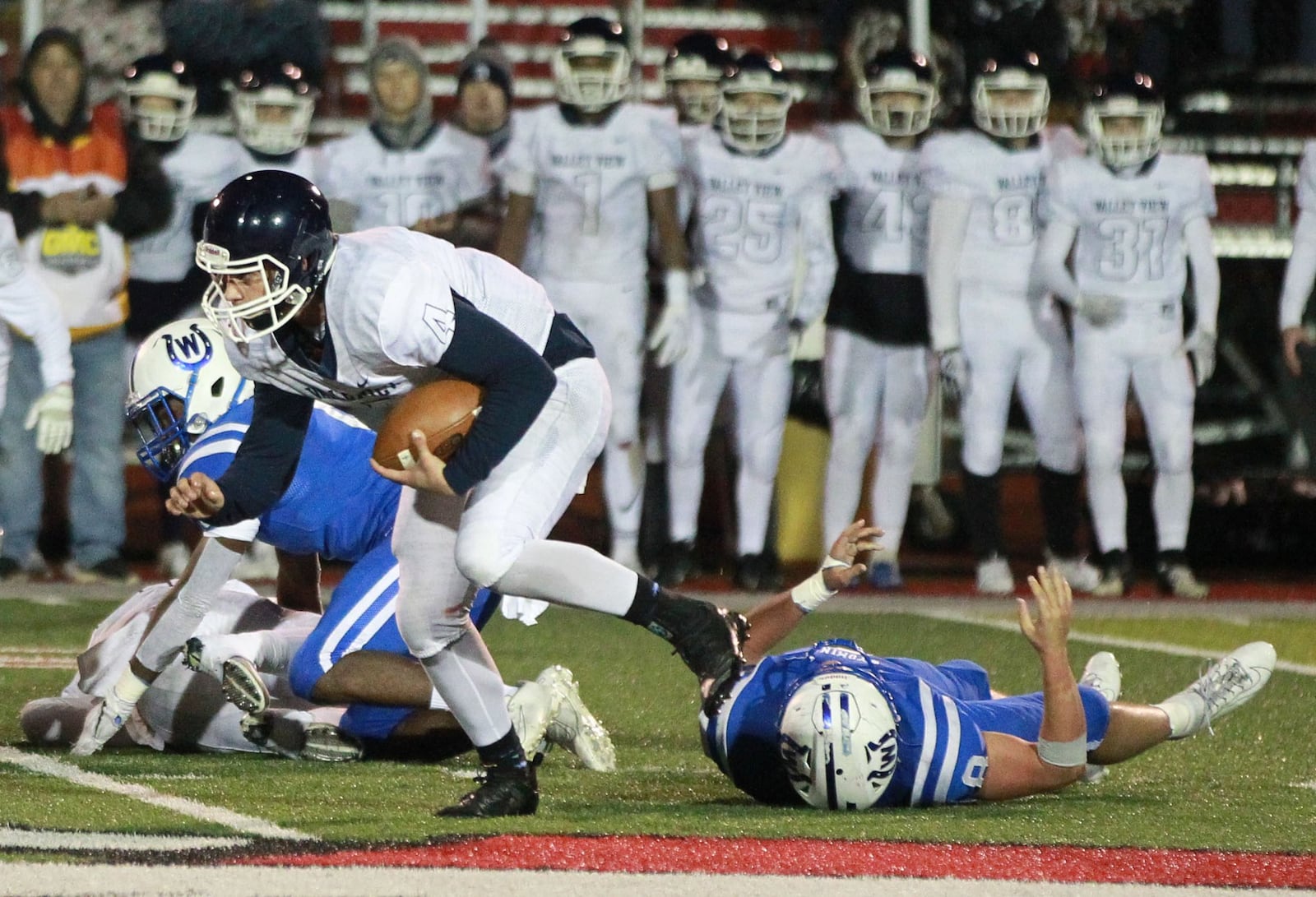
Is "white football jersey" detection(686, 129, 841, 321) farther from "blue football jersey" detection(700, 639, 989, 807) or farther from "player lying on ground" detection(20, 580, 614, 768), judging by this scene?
"blue football jersey" detection(700, 639, 989, 807)

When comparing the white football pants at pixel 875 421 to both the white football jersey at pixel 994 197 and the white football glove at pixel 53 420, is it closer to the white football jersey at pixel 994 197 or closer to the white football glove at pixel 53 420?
the white football jersey at pixel 994 197

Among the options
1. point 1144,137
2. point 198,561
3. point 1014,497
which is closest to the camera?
point 198,561

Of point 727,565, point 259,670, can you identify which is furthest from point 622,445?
point 259,670

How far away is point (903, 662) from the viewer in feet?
12.3

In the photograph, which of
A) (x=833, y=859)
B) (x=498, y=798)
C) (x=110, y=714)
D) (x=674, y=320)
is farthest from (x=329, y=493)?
(x=674, y=320)

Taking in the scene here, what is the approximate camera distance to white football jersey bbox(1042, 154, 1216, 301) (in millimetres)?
7613

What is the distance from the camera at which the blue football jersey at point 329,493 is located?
167 inches

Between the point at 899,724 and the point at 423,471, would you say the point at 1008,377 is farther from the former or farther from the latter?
the point at 423,471

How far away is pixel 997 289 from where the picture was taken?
773 centimetres

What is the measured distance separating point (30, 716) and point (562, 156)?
379 cm

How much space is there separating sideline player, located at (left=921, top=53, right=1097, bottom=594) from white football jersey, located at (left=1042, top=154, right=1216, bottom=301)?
158 mm

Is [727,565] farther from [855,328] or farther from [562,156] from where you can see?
[562,156]

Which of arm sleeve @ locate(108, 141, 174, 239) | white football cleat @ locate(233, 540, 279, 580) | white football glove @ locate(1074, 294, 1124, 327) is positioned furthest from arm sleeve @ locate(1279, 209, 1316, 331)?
arm sleeve @ locate(108, 141, 174, 239)

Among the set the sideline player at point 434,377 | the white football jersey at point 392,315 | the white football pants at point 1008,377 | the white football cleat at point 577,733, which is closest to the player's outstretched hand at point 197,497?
the sideline player at point 434,377
